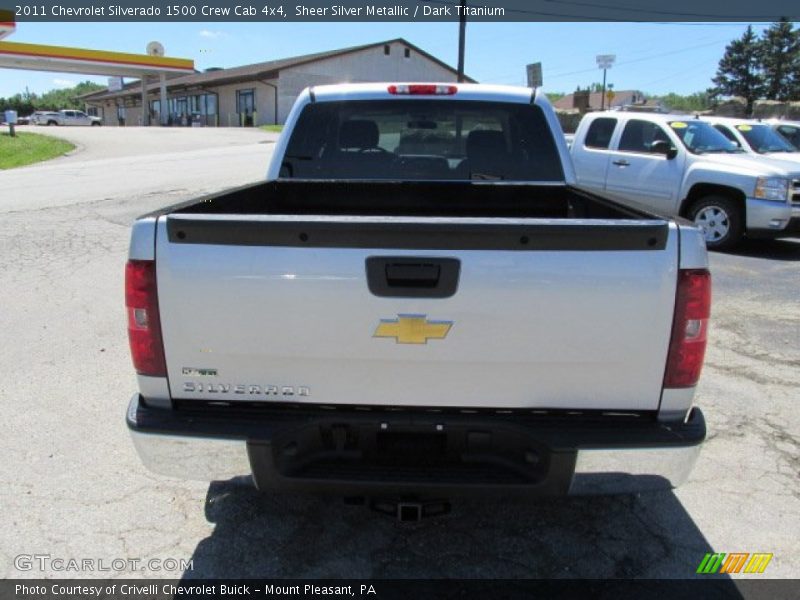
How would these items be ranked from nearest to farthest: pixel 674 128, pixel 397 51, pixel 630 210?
pixel 630 210, pixel 674 128, pixel 397 51

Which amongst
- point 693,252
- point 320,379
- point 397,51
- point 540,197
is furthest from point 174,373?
point 397,51

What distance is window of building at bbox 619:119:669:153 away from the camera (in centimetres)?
1009

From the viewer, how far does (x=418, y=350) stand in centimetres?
220

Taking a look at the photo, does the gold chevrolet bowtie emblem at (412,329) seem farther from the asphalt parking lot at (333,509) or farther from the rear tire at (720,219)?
the rear tire at (720,219)

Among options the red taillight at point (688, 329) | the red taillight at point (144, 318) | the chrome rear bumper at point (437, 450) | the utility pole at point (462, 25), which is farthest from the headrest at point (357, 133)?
the utility pole at point (462, 25)

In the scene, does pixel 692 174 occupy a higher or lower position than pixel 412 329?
higher

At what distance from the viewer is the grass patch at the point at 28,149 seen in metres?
21.4

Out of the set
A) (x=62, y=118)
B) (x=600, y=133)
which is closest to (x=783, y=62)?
(x=600, y=133)

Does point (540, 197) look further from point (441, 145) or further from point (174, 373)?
point (174, 373)

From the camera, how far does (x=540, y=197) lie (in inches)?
154

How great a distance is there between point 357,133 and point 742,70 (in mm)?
83861

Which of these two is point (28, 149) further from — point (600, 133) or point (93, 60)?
point (93, 60)

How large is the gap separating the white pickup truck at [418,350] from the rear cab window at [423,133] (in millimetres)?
2046

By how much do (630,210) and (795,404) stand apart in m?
2.45
